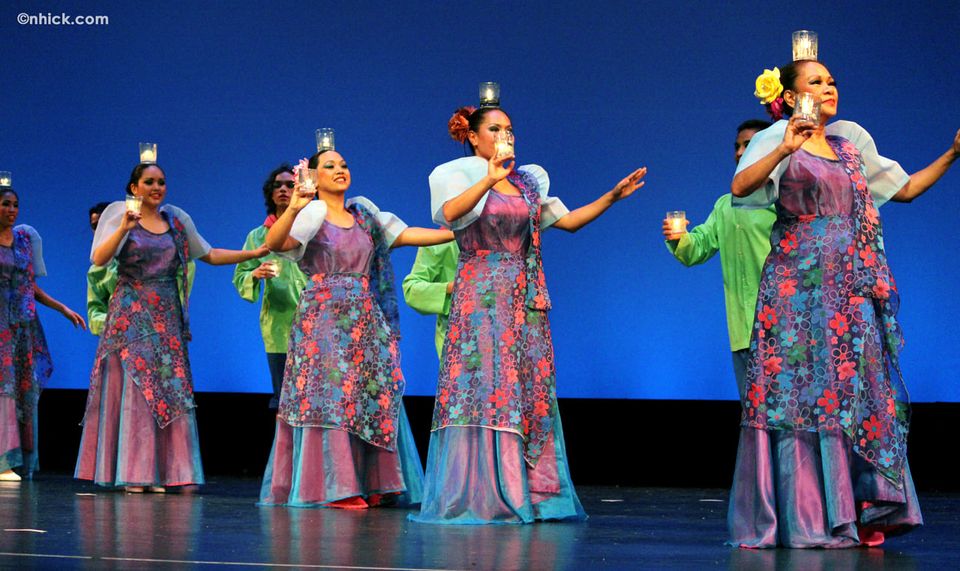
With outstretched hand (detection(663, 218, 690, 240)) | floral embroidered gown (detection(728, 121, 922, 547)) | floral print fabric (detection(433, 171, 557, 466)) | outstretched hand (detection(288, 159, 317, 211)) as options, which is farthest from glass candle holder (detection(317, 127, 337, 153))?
floral embroidered gown (detection(728, 121, 922, 547))

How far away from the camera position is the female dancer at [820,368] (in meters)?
3.65

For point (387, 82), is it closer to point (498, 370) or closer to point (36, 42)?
point (36, 42)

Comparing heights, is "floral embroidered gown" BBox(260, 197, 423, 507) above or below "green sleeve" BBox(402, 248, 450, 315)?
below

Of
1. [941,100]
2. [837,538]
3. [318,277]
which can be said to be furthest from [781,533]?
[941,100]

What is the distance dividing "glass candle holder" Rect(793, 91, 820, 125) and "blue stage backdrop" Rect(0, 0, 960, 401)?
322 cm

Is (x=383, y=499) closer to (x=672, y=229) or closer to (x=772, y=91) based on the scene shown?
(x=672, y=229)

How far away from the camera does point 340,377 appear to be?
17.5ft

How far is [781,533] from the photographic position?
146 inches

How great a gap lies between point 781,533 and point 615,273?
134 inches

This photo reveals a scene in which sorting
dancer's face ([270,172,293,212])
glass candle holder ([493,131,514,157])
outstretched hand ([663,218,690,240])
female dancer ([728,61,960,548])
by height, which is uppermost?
dancer's face ([270,172,293,212])

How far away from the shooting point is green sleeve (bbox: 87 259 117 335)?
7.30 metres

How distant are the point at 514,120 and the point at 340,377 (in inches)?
87.4

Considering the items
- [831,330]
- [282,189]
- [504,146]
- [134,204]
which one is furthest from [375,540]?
[282,189]

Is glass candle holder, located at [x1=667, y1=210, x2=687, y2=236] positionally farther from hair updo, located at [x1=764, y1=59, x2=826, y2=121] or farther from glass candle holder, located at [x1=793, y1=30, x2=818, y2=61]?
glass candle holder, located at [x1=793, y1=30, x2=818, y2=61]
